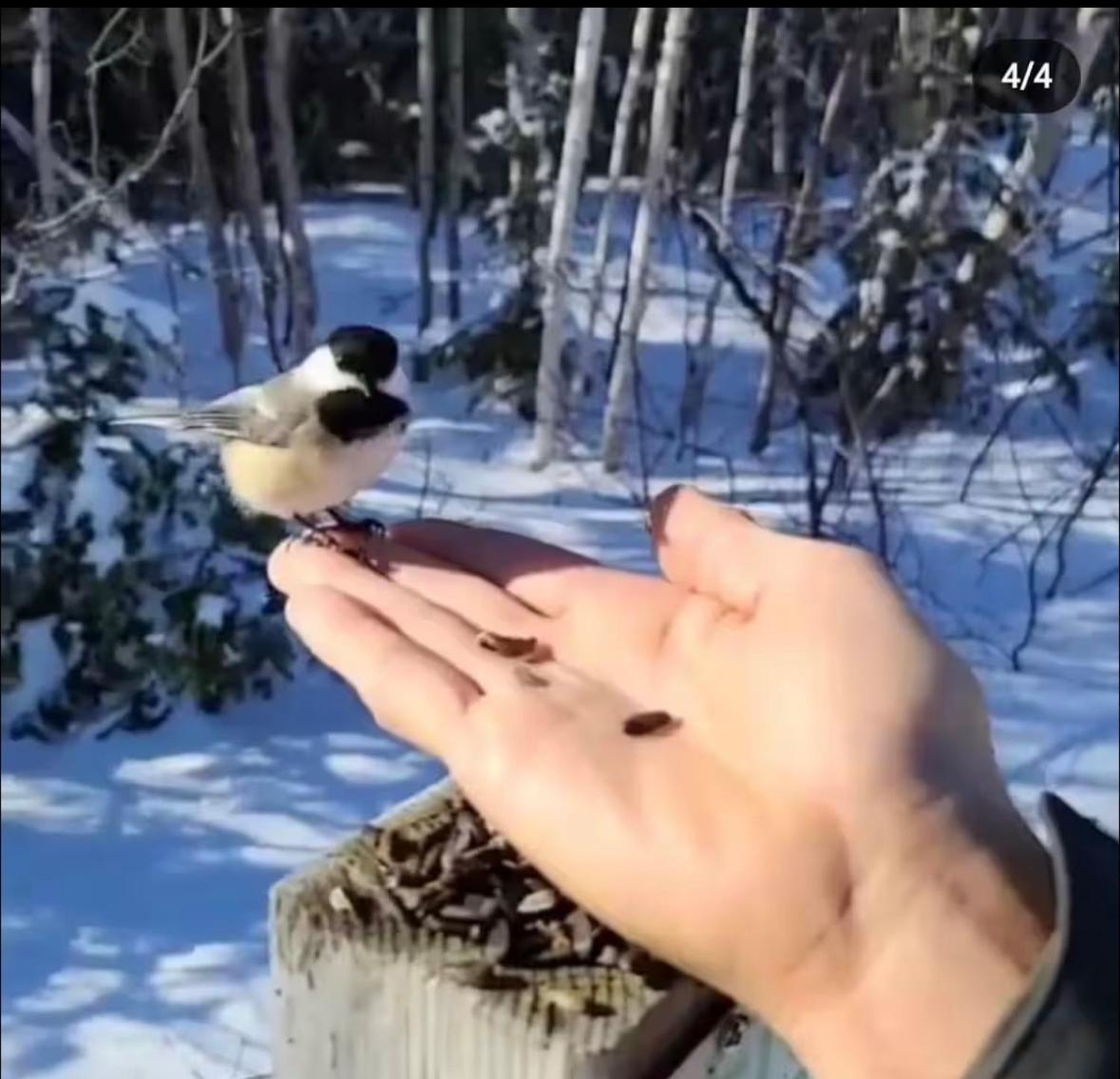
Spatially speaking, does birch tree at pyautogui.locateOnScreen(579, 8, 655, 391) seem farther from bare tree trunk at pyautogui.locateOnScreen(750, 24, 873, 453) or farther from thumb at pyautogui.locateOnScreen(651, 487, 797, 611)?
thumb at pyautogui.locateOnScreen(651, 487, 797, 611)

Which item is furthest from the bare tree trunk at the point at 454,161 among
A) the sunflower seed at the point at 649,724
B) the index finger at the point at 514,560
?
the sunflower seed at the point at 649,724

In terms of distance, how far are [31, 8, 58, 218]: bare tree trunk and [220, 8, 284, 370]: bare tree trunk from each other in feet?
1.06

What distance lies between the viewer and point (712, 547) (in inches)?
33.2

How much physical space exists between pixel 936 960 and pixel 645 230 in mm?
2704

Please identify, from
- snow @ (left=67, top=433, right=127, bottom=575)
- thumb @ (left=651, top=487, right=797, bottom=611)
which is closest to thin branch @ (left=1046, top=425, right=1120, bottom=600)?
snow @ (left=67, top=433, right=127, bottom=575)

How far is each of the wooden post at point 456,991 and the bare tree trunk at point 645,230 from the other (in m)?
2.61

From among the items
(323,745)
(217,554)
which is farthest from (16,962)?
(217,554)

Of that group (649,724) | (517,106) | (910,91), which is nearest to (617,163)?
(910,91)

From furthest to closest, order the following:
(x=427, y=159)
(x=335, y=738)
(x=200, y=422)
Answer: (x=427, y=159) → (x=335, y=738) → (x=200, y=422)

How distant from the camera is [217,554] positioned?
2.92 m

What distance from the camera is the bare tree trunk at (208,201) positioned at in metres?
3.34

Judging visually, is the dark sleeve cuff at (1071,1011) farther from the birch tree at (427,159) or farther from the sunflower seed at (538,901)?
the birch tree at (427,159)

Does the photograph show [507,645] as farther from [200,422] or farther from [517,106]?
[517,106]

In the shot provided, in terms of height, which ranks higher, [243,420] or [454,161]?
[243,420]
